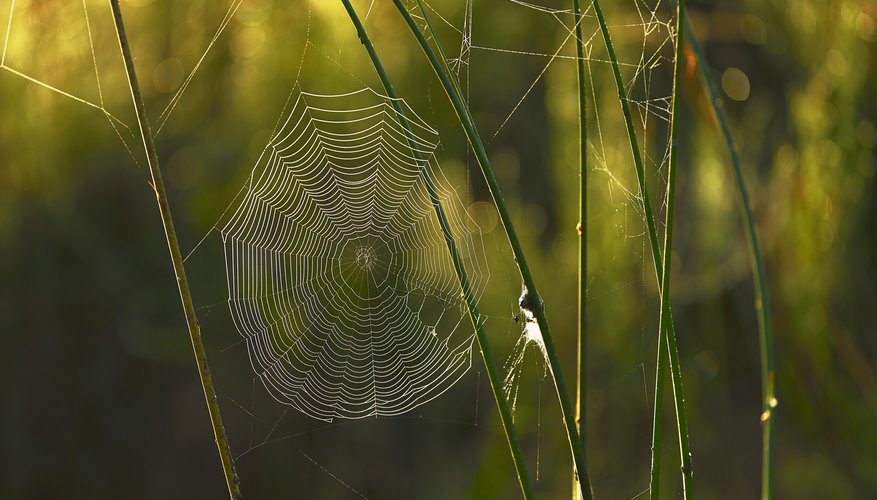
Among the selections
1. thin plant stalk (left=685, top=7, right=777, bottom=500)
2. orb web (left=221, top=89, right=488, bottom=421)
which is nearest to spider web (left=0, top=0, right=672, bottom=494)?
orb web (left=221, top=89, right=488, bottom=421)

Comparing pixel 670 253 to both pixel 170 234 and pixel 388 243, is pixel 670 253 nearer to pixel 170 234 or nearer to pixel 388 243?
pixel 170 234

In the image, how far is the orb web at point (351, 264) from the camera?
1711mm

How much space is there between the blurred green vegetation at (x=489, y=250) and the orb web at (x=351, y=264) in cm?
11

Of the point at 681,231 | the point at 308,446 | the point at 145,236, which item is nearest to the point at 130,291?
the point at 145,236

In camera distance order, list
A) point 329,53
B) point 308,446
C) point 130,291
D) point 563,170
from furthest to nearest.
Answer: point 130,291
point 308,446
point 329,53
point 563,170

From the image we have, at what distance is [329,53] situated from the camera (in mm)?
1988

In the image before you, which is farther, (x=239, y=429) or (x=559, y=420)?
(x=239, y=429)

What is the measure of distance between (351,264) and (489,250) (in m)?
0.32

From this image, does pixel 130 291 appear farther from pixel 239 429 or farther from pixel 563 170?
pixel 563 170

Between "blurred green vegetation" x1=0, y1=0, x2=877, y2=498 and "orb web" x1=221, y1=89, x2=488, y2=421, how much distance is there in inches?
4.3

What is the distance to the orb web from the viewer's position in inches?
67.4

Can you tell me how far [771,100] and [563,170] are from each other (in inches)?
31.1

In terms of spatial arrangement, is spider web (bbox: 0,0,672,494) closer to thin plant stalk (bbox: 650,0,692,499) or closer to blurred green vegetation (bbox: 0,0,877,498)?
blurred green vegetation (bbox: 0,0,877,498)

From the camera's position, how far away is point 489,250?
2.00 m
